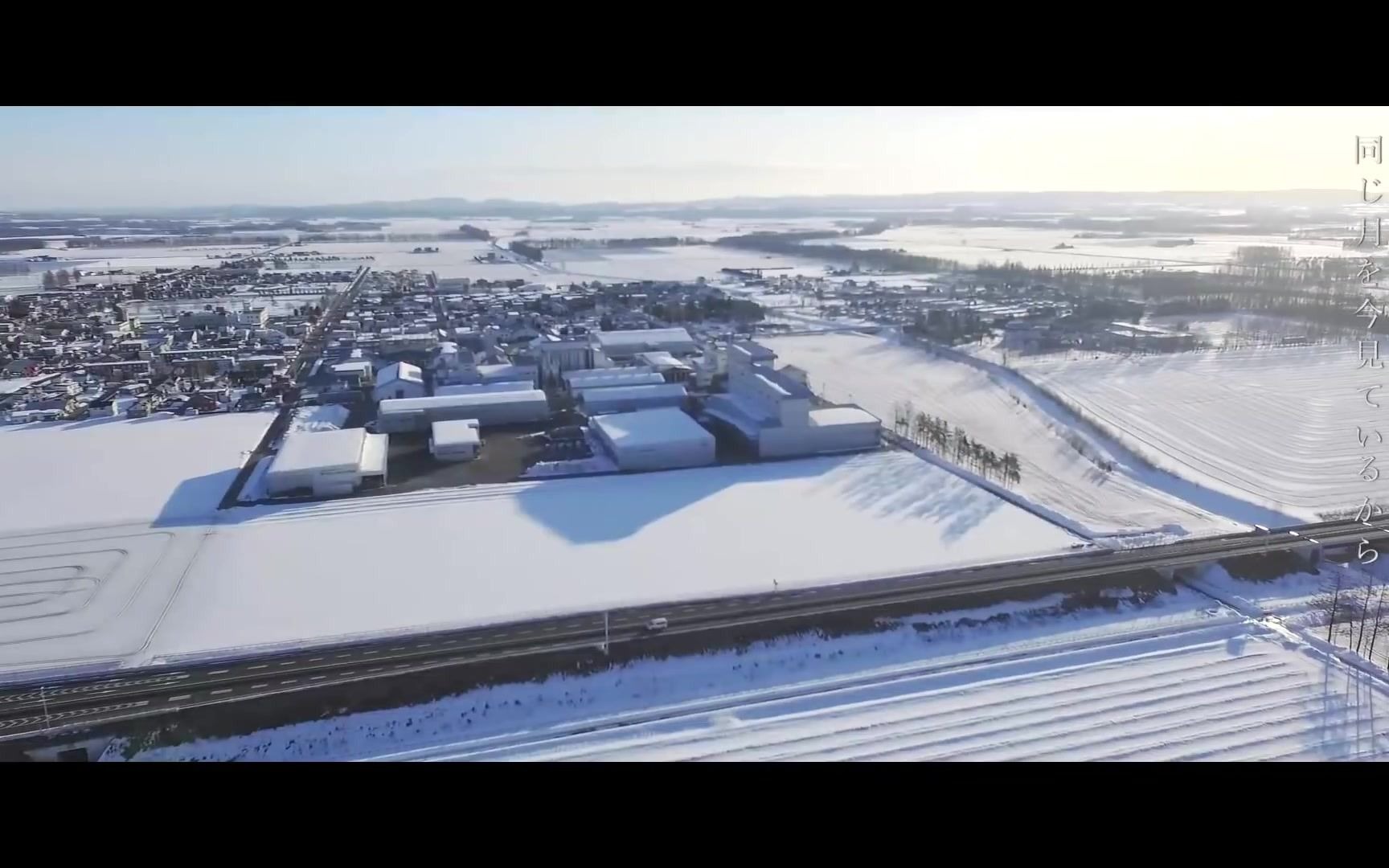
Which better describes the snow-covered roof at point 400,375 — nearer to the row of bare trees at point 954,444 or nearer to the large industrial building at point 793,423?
the large industrial building at point 793,423

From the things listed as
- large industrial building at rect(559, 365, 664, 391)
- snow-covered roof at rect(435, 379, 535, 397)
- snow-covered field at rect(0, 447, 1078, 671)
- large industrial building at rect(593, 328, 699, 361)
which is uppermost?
large industrial building at rect(593, 328, 699, 361)

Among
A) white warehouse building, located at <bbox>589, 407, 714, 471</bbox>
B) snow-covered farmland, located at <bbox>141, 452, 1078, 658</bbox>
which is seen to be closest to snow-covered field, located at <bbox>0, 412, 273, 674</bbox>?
snow-covered farmland, located at <bbox>141, 452, 1078, 658</bbox>

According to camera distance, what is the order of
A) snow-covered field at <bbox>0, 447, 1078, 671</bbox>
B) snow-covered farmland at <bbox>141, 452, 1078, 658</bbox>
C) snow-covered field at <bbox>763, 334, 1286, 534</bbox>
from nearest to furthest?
1. snow-covered field at <bbox>0, 447, 1078, 671</bbox>
2. snow-covered farmland at <bbox>141, 452, 1078, 658</bbox>
3. snow-covered field at <bbox>763, 334, 1286, 534</bbox>

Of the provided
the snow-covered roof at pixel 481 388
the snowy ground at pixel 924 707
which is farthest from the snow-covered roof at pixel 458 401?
the snowy ground at pixel 924 707

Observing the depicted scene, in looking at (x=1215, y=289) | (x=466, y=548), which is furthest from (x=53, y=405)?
(x=1215, y=289)

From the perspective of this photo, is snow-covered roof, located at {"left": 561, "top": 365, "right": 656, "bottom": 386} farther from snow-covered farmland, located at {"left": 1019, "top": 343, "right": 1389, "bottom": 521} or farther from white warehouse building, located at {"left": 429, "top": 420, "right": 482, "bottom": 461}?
snow-covered farmland, located at {"left": 1019, "top": 343, "right": 1389, "bottom": 521}

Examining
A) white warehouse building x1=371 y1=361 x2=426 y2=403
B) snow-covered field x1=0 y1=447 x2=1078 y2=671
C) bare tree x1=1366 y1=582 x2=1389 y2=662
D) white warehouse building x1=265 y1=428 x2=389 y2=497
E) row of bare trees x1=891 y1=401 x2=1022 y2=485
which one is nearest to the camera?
bare tree x1=1366 y1=582 x2=1389 y2=662
